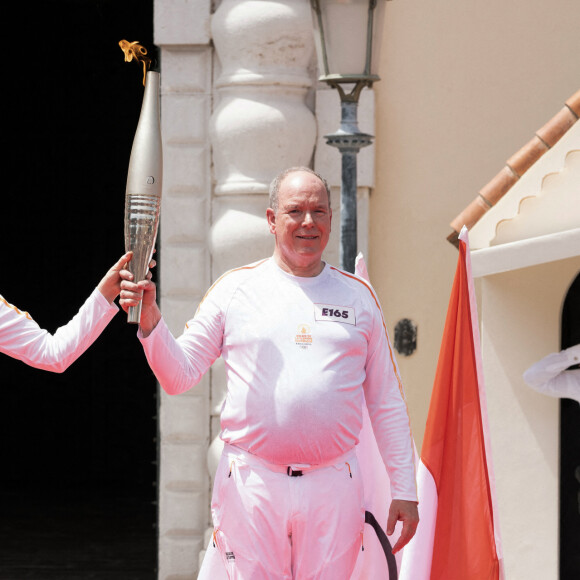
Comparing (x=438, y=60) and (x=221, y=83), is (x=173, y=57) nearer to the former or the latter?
(x=221, y=83)

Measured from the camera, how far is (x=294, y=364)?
3.76 m

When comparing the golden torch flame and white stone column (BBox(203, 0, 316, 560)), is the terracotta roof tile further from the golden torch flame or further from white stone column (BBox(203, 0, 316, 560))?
the golden torch flame

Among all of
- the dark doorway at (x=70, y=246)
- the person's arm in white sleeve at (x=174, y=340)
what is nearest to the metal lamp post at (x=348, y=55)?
the person's arm in white sleeve at (x=174, y=340)

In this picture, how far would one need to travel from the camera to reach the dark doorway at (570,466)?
6.40 m

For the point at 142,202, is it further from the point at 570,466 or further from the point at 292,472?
the point at 570,466

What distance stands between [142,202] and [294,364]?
66 centimetres

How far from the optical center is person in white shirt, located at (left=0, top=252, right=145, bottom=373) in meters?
3.72

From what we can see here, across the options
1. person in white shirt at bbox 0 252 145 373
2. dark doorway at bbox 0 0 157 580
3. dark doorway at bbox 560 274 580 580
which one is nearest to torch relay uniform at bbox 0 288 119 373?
person in white shirt at bbox 0 252 145 373

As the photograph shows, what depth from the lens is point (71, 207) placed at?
37.1 ft

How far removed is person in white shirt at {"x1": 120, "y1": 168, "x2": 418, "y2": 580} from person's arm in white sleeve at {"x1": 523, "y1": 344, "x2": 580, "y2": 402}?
1786 mm

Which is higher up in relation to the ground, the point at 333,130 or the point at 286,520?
the point at 333,130

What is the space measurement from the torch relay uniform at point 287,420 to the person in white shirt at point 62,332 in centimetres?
21

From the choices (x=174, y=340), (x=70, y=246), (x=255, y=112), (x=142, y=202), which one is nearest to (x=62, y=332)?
(x=174, y=340)

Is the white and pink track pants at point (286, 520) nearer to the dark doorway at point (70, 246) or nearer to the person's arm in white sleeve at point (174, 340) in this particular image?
the person's arm in white sleeve at point (174, 340)
